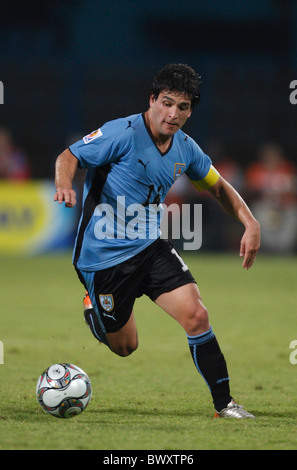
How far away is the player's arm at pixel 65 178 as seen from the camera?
15.2ft

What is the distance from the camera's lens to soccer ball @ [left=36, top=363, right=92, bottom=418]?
4969 millimetres

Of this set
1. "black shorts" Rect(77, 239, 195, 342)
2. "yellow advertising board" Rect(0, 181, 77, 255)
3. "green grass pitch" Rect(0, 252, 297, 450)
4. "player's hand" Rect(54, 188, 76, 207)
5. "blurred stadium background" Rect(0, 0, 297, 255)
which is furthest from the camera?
"blurred stadium background" Rect(0, 0, 297, 255)

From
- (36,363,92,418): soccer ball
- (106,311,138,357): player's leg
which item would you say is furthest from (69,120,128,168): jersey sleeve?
(36,363,92,418): soccer ball

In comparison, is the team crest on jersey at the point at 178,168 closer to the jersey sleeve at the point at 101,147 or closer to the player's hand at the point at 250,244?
the jersey sleeve at the point at 101,147

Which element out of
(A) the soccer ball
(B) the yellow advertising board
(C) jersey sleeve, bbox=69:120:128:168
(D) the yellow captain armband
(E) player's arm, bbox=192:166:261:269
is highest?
(C) jersey sleeve, bbox=69:120:128:168

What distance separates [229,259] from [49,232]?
3.78 meters

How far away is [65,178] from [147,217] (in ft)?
2.79

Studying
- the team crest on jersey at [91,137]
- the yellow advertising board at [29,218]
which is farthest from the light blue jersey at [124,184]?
the yellow advertising board at [29,218]

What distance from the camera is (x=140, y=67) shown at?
69.1 feet

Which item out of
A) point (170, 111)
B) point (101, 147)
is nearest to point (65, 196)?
point (101, 147)

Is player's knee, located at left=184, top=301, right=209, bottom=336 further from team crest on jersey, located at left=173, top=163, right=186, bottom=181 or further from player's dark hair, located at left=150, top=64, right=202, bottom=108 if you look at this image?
player's dark hair, located at left=150, top=64, right=202, bottom=108

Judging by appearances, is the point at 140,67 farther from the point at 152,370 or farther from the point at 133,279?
the point at 133,279

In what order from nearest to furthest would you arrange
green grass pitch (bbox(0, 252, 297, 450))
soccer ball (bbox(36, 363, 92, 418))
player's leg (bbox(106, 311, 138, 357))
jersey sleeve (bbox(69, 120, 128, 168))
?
green grass pitch (bbox(0, 252, 297, 450)) → soccer ball (bbox(36, 363, 92, 418)) → jersey sleeve (bbox(69, 120, 128, 168)) → player's leg (bbox(106, 311, 138, 357))

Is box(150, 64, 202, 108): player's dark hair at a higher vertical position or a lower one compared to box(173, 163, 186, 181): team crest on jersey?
higher
